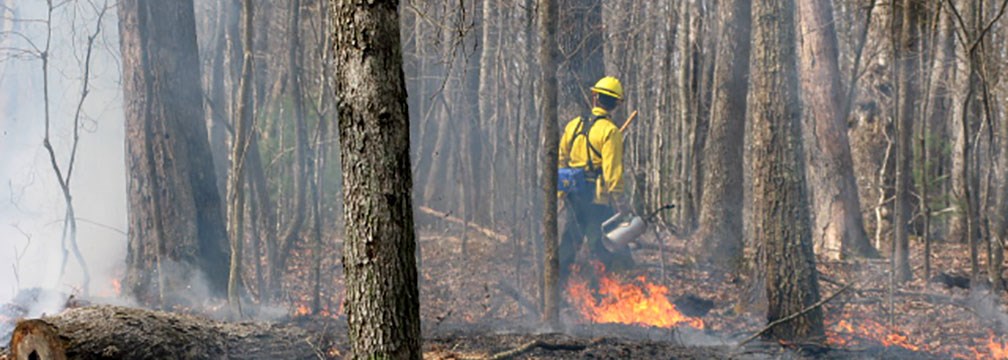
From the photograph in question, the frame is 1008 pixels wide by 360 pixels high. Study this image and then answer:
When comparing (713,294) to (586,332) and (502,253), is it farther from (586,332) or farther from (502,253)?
(502,253)

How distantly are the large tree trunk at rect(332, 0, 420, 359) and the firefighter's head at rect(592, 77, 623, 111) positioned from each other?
5826 millimetres

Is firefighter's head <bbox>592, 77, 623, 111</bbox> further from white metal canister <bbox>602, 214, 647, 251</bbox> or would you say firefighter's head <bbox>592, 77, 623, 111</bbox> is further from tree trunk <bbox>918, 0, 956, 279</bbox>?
tree trunk <bbox>918, 0, 956, 279</bbox>

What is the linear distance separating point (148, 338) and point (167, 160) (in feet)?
15.0

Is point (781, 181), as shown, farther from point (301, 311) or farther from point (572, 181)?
point (301, 311)

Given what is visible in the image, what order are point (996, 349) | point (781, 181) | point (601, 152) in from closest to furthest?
point (781, 181)
point (996, 349)
point (601, 152)

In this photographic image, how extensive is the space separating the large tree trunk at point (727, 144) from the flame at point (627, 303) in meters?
2.20

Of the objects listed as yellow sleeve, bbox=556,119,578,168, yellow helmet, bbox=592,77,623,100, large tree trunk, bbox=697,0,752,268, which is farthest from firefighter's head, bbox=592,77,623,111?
large tree trunk, bbox=697,0,752,268

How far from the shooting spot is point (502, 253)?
13.4 meters

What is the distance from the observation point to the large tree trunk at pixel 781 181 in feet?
24.3

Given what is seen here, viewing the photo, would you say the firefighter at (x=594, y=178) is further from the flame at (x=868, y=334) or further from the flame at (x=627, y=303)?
the flame at (x=868, y=334)

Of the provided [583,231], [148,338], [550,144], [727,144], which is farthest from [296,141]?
[148,338]

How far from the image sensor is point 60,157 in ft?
55.5

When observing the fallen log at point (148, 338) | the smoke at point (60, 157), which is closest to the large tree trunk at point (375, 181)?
the fallen log at point (148, 338)

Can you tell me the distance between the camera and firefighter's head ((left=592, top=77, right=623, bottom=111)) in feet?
31.5
